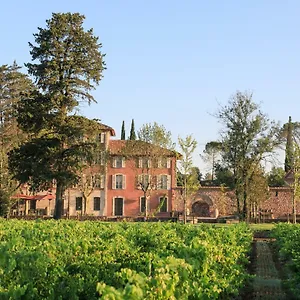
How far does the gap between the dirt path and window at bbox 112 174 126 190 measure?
3094 centimetres

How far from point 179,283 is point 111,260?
2167 mm

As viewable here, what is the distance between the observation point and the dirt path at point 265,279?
11.7 m

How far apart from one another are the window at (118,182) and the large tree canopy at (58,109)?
1493cm

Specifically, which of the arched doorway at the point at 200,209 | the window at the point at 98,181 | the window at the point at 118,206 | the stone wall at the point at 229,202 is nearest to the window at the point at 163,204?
the arched doorway at the point at 200,209

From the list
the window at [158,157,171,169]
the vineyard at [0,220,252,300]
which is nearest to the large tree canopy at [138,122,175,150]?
the window at [158,157,171,169]

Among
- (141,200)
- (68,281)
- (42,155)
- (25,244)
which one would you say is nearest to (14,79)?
(42,155)

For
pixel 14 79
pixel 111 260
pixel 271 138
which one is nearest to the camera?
pixel 111 260

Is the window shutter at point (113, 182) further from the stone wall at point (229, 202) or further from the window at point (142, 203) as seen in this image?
the stone wall at point (229, 202)

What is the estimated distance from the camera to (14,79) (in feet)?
145

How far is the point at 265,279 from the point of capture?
13.8 m

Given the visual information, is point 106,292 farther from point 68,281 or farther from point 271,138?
point 271,138

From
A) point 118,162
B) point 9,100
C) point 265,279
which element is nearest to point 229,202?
point 118,162

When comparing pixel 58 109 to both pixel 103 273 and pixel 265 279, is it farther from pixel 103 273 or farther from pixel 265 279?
pixel 103 273

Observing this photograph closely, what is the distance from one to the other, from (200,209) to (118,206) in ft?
25.1
